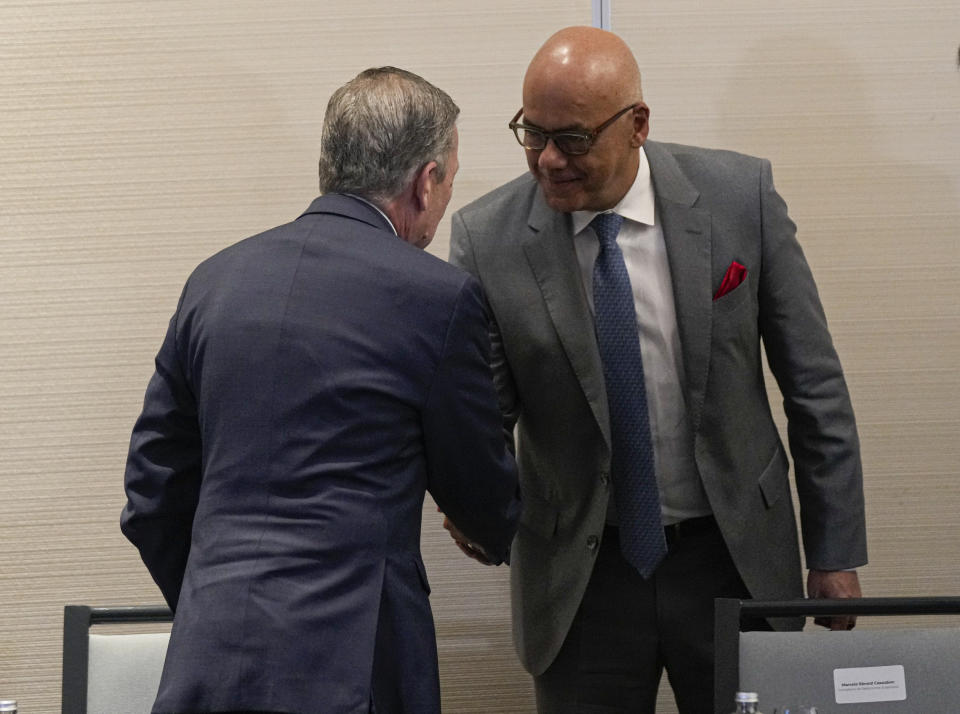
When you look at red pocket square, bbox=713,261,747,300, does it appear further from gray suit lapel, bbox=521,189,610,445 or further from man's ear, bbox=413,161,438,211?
man's ear, bbox=413,161,438,211

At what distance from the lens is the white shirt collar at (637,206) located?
6.88 feet

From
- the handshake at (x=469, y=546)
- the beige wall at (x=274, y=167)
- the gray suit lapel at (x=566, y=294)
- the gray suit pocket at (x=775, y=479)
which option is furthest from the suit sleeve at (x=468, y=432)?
the beige wall at (x=274, y=167)

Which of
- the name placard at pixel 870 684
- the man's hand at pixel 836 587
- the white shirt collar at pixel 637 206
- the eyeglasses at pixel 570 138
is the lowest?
the name placard at pixel 870 684

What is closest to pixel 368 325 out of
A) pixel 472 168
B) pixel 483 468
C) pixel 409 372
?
pixel 409 372

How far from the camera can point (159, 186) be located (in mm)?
2590

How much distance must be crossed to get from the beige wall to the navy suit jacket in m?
0.95

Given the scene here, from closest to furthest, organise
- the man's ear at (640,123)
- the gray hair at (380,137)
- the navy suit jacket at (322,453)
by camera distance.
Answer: the navy suit jacket at (322,453)
the gray hair at (380,137)
the man's ear at (640,123)

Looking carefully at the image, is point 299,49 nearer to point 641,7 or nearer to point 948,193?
point 641,7

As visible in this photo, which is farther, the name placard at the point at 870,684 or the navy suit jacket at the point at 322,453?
the name placard at the point at 870,684

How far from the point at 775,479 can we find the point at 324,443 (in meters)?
0.94

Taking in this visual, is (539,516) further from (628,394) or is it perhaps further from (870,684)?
(870,684)

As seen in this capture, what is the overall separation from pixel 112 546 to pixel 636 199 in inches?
54.2

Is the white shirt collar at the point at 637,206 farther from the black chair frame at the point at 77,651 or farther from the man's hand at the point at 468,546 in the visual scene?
the black chair frame at the point at 77,651

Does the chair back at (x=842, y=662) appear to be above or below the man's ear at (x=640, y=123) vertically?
below
